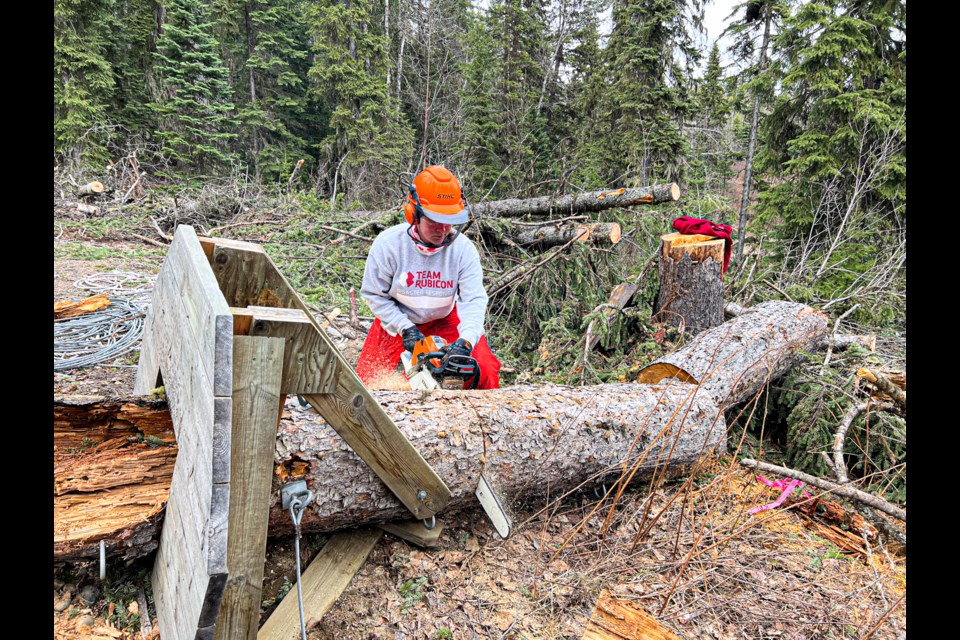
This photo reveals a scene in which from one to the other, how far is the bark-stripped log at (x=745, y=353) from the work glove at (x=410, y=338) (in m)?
1.70

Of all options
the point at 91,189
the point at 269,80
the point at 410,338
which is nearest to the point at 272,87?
the point at 269,80

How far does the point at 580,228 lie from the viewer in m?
5.25

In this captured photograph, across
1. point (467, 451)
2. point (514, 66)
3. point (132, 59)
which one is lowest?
point (467, 451)

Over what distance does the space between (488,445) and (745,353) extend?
2.37 meters

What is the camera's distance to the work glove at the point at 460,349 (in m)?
2.83

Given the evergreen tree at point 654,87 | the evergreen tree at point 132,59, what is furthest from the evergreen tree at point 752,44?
the evergreen tree at point 132,59

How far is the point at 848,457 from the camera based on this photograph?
3551 mm

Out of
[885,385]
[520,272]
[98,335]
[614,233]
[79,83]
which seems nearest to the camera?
[885,385]

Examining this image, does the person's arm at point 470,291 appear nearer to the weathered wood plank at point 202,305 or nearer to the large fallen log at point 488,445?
the large fallen log at point 488,445

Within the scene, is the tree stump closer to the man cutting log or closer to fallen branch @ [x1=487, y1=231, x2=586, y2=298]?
fallen branch @ [x1=487, y1=231, x2=586, y2=298]

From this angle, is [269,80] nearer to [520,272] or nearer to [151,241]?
[151,241]

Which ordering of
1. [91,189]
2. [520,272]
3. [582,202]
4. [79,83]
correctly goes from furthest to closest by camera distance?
[79,83], [91,189], [582,202], [520,272]

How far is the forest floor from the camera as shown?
176 centimetres
